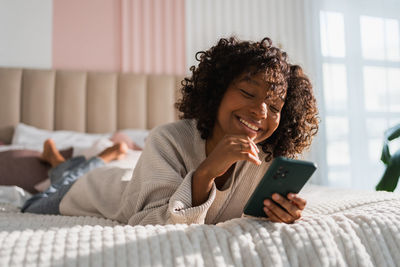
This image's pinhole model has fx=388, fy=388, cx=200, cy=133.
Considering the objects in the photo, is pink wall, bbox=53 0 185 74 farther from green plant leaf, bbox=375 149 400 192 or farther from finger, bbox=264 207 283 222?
finger, bbox=264 207 283 222

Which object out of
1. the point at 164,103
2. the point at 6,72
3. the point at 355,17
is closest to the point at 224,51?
the point at 164,103

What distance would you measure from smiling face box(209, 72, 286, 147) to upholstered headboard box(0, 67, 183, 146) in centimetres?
186

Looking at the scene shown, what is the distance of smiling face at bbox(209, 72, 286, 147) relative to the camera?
1070 millimetres

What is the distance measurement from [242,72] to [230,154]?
353 millimetres

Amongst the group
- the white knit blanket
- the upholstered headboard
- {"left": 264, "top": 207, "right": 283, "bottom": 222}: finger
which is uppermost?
the upholstered headboard

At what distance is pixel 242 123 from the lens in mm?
1095

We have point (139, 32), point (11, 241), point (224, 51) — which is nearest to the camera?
point (11, 241)

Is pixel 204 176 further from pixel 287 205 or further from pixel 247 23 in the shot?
pixel 247 23

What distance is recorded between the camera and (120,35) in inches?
123

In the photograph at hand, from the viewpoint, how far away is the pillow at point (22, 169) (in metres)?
1.92

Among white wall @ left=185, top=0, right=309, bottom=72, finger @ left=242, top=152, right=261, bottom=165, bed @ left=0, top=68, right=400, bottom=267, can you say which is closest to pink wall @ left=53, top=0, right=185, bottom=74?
white wall @ left=185, top=0, right=309, bottom=72

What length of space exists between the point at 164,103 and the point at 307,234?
7.78 feet

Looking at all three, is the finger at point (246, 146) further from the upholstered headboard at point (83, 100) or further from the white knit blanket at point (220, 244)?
the upholstered headboard at point (83, 100)

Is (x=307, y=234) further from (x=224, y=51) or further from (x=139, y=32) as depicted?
(x=139, y=32)
